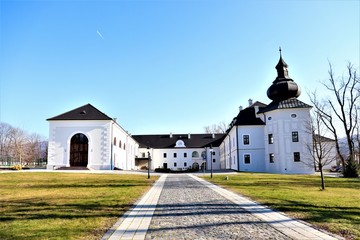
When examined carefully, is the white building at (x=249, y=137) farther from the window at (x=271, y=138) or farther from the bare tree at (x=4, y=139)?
the bare tree at (x=4, y=139)

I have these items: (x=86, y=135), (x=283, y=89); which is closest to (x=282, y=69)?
(x=283, y=89)

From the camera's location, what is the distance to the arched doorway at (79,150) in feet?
117

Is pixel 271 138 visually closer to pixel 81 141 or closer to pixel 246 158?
pixel 246 158

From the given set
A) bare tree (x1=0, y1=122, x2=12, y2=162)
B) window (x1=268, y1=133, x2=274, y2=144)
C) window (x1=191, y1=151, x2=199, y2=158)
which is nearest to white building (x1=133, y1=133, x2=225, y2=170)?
window (x1=191, y1=151, x2=199, y2=158)

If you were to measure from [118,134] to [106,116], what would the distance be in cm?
555

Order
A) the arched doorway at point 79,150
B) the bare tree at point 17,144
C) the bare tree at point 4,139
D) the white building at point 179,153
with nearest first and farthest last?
the arched doorway at point 79,150, the bare tree at point 17,144, the white building at point 179,153, the bare tree at point 4,139

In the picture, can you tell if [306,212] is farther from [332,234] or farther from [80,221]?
[80,221]

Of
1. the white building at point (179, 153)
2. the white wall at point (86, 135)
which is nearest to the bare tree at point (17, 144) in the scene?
the white building at point (179, 153)

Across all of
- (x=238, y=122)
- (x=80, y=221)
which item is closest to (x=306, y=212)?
(x=80, y=221)

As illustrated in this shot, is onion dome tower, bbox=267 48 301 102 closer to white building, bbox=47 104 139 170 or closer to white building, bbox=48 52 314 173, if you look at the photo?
white building, bbox=48 52 314 173

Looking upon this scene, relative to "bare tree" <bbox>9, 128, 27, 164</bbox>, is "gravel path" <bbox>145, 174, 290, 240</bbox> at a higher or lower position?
lower

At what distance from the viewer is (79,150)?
35938 millimetres

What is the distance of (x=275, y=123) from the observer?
3853 cm

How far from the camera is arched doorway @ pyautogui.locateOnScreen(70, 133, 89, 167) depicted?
35781mm
